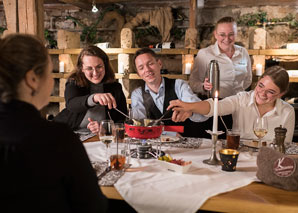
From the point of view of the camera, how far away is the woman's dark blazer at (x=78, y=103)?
2357mm

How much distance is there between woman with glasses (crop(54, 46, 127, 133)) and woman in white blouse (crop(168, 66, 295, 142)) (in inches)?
29.0

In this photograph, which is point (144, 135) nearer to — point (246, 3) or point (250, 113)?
point (250, 113)

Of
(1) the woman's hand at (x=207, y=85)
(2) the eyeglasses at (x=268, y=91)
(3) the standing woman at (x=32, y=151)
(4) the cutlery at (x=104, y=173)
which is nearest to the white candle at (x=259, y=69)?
(1) the woman's hand at (x=207, y=85)

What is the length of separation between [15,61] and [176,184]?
0.78 m

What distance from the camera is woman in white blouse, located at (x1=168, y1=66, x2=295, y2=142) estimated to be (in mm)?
2125

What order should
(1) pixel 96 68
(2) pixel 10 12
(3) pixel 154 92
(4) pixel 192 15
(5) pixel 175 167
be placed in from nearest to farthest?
(5) pixel 175 167, (1) pixel 96 68, (3) pixel 154 92, (2) pixel 10 12, (4) pixel 192 15

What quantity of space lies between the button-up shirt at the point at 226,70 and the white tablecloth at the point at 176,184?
1709 millimetres

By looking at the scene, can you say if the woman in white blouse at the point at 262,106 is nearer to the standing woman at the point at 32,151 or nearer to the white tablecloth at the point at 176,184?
the white tablecloth at the point at 176,184

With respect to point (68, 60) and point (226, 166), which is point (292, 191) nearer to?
point (226, 166)

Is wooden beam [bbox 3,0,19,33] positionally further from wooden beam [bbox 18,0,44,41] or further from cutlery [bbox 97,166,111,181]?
cutlery [bbox 97,166,111,181]

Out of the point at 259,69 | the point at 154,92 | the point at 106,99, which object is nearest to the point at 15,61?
the point at 106,99

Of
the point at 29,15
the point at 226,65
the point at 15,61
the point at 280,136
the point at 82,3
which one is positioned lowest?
the point at 280,136

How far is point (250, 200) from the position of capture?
3.59ft

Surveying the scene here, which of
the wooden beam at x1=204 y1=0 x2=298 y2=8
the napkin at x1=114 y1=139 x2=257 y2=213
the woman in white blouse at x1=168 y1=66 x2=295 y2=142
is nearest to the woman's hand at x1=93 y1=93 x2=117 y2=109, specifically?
the woman in white blouse at x1=168 y1=66 x2=295 y2=142
